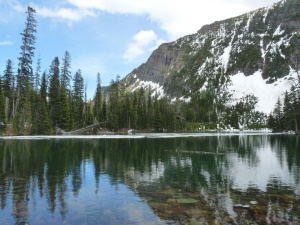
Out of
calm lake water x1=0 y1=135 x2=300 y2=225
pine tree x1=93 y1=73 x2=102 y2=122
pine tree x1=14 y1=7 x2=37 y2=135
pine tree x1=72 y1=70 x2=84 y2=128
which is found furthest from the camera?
pine tree x1=93 y1=73 x2=102 y2=122

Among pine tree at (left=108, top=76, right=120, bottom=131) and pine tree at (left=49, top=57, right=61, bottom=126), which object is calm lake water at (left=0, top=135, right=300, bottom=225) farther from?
pine tree at (left=108, top=76, right=120, bottom=131)

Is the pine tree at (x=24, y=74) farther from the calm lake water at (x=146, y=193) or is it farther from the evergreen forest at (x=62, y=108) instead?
the calm lake water at (x=146, y=193)

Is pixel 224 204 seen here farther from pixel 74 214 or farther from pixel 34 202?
pixel 34 202

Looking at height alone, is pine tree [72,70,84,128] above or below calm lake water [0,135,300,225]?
above

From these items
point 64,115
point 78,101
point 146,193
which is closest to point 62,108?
point 64,115

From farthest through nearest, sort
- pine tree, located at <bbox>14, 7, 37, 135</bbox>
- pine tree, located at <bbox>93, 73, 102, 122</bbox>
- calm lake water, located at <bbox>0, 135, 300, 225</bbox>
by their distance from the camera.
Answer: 1. pine tree, located at <bbox>93, 73, 102, 122</bbox>
2. pine tree, located at <bbox>14, 7, 37, 135</bbox>
3. calm lake water, located at <bbox>0, 135, 300, 225</bbox>

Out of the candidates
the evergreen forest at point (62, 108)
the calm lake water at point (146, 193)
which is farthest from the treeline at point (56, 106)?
the calm lake water at point (146, 193)

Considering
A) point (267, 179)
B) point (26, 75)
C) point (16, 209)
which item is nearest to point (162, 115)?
point (26, 75)

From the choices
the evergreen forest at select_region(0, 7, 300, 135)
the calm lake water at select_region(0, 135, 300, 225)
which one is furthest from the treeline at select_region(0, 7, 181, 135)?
the calm lake water at select_region(0, 135, 300, 225)

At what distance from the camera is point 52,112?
92.6 m

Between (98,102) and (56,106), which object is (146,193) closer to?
(56,106)

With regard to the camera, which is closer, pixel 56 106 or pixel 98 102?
pixel 56 106

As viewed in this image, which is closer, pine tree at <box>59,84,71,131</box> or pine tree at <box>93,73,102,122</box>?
pine tree at <box>59,84,71,131</box>

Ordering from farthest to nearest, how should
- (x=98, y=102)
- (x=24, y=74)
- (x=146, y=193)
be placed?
(x=98, y=102)
(x=24, y=74)
(x=146, y=193)
